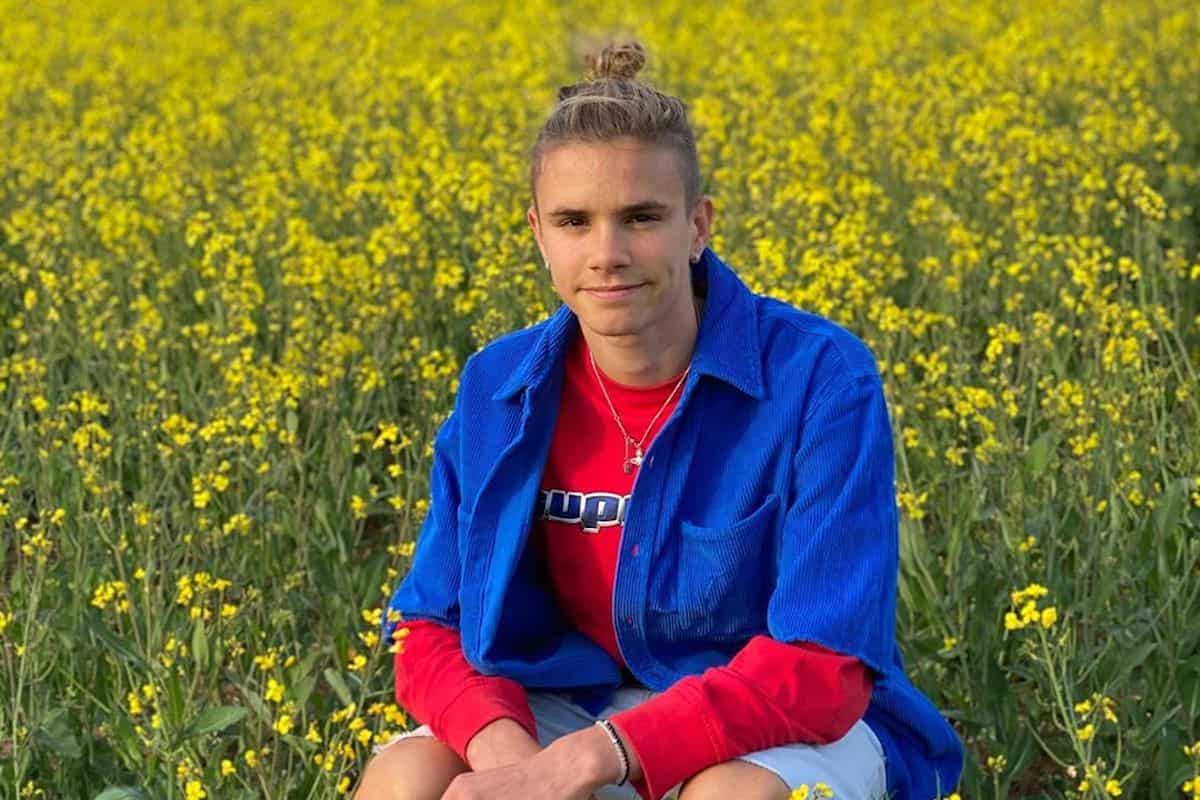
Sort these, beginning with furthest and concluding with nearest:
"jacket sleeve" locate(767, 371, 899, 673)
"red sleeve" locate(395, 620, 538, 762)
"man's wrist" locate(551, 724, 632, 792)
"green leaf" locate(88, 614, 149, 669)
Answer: "green leaf" locate(88, 614, 149, 669) → "red sleeve" locate(395, 620, 538, 762) → "jacket sleeve" locate(767, 371, 899, 673) → "man's wrist" locate(551, 724, 632, 792)

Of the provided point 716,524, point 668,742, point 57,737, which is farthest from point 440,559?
point 57,737

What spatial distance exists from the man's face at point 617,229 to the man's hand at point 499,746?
20.8 inches

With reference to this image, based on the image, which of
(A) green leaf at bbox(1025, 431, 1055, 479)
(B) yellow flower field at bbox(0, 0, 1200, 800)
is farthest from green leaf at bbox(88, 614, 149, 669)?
(A) green leaf at bbox(1025, 431, 1055, 479)

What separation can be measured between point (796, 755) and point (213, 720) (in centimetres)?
106

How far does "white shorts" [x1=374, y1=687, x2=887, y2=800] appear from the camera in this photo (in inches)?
105

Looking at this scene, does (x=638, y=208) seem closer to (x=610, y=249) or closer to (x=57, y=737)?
(x=610, y=249)

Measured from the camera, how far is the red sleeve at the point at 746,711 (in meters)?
2.64

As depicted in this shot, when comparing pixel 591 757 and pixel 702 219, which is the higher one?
pixel 702 219

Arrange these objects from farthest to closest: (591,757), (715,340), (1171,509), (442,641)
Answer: (1171,509), (442,641), (715,340), (591,757)

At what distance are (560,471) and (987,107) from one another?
3.43m

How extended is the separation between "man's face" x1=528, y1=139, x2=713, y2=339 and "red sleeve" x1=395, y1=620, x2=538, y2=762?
0.50m

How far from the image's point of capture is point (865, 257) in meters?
5.00

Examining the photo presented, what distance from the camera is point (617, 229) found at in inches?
108

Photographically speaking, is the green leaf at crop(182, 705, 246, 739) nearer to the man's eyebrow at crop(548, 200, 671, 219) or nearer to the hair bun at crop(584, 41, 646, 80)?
the man's eyebrow at crop(548, 200, 671, 219)
